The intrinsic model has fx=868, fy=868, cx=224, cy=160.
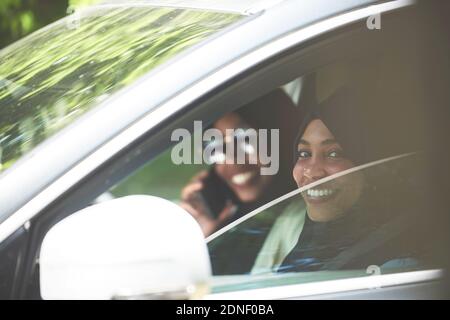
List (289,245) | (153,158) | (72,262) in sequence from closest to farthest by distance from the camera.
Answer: (72,262), (153,158), (289,245)

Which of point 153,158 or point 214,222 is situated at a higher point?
point 153,158

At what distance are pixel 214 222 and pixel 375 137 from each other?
44cm

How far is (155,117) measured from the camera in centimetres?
184

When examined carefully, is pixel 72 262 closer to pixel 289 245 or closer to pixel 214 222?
pixel 214 222

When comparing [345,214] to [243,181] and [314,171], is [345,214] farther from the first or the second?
[243,181]

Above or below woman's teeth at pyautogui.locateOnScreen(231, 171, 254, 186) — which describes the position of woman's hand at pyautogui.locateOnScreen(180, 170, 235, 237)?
below

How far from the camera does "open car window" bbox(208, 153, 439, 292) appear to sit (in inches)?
79.2

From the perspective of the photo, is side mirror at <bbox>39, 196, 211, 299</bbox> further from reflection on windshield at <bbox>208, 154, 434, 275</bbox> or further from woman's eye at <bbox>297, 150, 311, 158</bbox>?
woman's eye at <bbox>297, 150, 311, 158</bbox>

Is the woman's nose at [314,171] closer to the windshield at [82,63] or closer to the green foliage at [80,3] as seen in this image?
the windshield at [82,63]

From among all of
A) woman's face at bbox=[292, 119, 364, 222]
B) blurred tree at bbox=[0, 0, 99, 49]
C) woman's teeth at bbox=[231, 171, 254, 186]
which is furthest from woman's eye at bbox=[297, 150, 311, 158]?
blurred tree at bbox=[0, 0, 99, 49]

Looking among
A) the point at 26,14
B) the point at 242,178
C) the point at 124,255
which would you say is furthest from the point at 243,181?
the point at 26,14

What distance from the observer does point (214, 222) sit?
80.8 inches

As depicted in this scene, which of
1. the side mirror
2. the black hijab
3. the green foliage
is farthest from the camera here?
the green foliage
